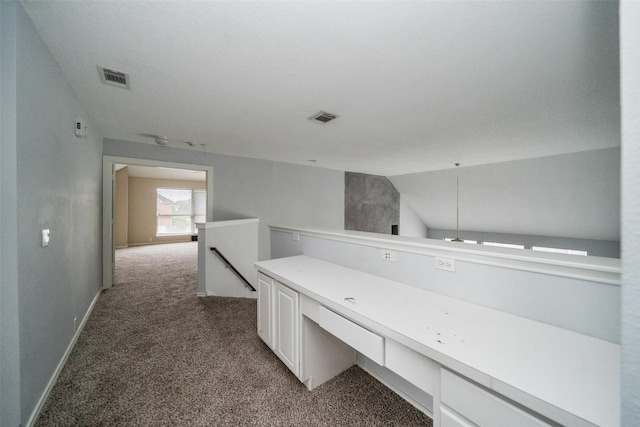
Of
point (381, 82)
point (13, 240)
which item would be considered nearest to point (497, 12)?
point (381, 82)

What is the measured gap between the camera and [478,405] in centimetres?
89

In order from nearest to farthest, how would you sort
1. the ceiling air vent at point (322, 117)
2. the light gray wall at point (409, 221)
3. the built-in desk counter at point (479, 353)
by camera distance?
the built-in desk counter at point (479, 353) < the ceiling air vent at point (322, 117) < the light gray wall at point (409, 221)

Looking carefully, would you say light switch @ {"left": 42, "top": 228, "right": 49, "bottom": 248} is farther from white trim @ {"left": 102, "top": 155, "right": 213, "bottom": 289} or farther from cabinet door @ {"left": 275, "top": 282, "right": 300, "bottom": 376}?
white trim @ {"left": 102, "top": 155, "right": 213, "bottom": 289}

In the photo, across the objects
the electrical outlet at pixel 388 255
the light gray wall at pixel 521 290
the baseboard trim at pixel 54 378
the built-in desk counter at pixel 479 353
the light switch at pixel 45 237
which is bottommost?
the baseboard trim at pixel 54 378

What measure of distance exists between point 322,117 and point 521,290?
7.53ft

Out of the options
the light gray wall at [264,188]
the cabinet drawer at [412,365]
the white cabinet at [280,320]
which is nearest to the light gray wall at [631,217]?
the cabinet drawer at [412,365]

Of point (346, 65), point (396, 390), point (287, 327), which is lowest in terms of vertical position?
point (396, 390)

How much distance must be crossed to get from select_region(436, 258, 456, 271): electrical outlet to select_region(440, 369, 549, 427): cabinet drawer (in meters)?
0.74

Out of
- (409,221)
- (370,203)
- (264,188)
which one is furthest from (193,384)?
(409,221)

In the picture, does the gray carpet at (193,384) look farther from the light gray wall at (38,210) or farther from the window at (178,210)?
the window at (178,210)

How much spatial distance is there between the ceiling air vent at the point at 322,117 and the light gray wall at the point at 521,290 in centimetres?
150

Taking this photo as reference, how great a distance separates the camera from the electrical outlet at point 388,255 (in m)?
1.92

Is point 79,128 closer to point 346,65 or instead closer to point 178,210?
point 346,65

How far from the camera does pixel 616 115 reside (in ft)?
8.46
